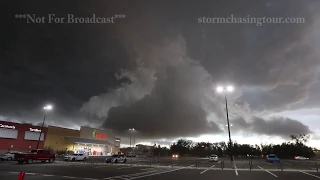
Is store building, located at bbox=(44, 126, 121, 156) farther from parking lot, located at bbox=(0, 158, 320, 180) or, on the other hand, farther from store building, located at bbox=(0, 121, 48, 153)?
parking lot, located at bbox=(0, 158, 320, 180)

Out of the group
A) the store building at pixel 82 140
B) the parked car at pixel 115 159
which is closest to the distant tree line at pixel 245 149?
the store building at pixel 82 140

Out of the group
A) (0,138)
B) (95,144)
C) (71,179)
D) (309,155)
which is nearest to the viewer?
(71,179)

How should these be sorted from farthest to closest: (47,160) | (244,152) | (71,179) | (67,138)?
(244,152), (67,138), (47,160), (71,179)

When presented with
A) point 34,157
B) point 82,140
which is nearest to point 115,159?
point 34,157

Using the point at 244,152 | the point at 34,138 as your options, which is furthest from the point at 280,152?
the point at 34,138

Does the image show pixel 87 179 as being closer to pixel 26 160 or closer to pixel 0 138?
pixel 26 160

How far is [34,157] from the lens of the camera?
33.5 metres

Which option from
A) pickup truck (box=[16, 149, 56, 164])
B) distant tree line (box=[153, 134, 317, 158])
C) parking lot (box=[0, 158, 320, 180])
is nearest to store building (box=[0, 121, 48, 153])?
pickup truck (box=[16, 149, 56, 164])

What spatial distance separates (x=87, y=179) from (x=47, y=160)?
28224 mm

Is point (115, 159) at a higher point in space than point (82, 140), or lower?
lower

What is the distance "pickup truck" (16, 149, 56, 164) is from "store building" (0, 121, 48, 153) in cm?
1697

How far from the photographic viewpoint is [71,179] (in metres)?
14.5

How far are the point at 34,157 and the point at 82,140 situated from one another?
43.8 m

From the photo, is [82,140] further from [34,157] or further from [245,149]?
[245,149]
